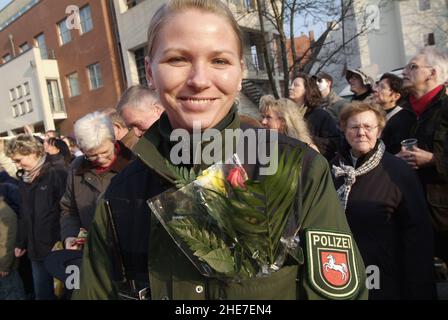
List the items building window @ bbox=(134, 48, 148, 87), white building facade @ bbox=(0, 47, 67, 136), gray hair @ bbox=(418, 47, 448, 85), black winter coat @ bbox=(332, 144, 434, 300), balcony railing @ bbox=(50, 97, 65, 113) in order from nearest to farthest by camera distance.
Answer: black winter coat @ bbox=(332, 144, 434, 300) → gray hair @ bbox=(418, 47, 448, 85) → building window @ bbox=(134, 48, 148, 87) → white building facade @ bbox=(0, 47, 67, 136) → balcony railing @ bbox=(50, 97, 65, 113)

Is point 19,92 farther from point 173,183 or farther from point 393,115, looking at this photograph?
point 173,183

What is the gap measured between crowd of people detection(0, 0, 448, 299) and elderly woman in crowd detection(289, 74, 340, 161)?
0.01 metres

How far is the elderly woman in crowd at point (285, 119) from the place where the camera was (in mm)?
3285

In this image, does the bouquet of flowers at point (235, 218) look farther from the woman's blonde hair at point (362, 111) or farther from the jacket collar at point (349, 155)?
the woman's blonde hair at point (362, 111)

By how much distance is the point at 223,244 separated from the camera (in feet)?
3.29

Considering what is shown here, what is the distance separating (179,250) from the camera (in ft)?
3.72

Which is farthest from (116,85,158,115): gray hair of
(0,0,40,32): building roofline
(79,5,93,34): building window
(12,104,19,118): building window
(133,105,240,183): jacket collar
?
(0,0,40,32): building roofline

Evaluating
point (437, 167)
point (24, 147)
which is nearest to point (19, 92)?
point (24, 147)

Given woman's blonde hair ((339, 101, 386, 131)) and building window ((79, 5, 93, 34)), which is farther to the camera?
building window ((79, 5, 93, 34))

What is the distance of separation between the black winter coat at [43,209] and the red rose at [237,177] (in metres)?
3.39

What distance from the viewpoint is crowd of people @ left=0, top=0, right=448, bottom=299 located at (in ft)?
3.61

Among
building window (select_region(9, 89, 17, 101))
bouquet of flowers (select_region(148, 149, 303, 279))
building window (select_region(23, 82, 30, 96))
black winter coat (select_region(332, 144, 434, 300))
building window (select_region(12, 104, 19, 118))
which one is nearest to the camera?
bouquet of flowers (select_region(148, 149, 303, 279))

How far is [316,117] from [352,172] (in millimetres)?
1588

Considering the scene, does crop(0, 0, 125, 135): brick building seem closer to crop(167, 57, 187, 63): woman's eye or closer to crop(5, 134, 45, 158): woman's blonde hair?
crop(5, 134, 45, 158): woman's blonde hair
